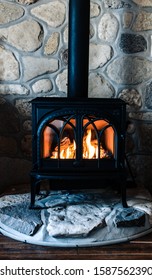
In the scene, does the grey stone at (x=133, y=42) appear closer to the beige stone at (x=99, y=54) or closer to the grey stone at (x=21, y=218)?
the beige stone at (x=99, y=54)

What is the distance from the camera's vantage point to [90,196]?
2.34 meters

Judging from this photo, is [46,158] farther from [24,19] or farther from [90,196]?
[24,19]

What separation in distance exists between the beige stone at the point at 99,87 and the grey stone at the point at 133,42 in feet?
0.91

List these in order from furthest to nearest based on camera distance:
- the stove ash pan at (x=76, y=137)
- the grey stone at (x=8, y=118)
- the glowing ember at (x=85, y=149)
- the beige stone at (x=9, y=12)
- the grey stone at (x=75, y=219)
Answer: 1. the grey stone at (x=8, y=118)
2. the beige stone at (x=9, y=12)
3. the glowing ember at (x=85, y=149)
4. the stove ash pan at (x=76, y=137)
5. the grey stone at (x=75, y=219)

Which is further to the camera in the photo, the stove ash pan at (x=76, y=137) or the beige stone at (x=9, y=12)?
the beige stone at (x=9, y=12)

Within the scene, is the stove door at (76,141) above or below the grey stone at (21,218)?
above

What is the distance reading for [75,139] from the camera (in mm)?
2107

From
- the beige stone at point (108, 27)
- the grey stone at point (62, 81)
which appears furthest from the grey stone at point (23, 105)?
the beige stone at point (108, 27)

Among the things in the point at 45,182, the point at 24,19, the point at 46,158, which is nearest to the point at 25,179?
the point at 45,182

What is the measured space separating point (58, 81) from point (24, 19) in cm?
49

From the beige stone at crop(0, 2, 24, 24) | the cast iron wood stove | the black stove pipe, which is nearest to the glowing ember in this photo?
the cast iron wood stove

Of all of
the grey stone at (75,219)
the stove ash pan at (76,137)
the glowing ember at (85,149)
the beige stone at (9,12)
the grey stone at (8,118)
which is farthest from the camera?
the grey stone at (8,118)

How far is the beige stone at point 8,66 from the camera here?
2504 millimetres

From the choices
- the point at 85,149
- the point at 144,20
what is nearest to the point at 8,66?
the point at 85,149
